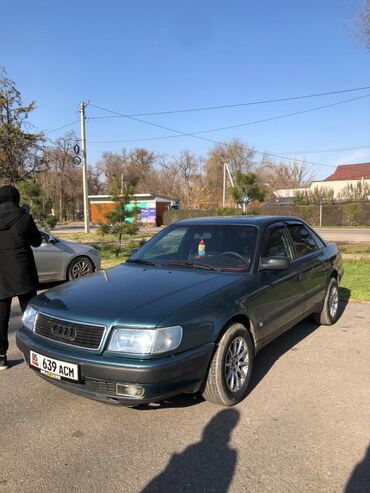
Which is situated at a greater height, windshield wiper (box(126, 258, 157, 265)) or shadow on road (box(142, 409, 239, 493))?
windshield wiper (box(126, 258, 157, 265))

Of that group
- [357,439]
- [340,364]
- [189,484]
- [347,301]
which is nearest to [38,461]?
[189,484]

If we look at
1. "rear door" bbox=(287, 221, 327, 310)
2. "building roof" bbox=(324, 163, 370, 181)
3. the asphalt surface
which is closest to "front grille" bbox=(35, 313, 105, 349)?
the asphalt surface

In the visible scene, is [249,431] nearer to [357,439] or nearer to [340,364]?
[357,439]

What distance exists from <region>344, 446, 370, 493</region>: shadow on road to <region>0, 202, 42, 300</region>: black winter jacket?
3366 mm

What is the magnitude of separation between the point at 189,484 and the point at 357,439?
4.26 ft

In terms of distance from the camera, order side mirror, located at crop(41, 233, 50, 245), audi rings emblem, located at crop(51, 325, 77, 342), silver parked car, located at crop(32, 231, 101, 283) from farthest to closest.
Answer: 1. side mirror, located at crop(41, 233, 50, 245)
2. silver parked car, located at crop(32, 231, 101, 283)
3. audi rings emblem, located at crop(51, 325, 77, 342)

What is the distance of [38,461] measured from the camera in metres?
2.89

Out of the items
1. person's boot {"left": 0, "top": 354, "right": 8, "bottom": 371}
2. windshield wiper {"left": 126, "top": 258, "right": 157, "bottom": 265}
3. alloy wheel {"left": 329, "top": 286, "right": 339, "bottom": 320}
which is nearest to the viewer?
person's boot {"left": 0, "top": 354, "right": 8, "bottom": 371}

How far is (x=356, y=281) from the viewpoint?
912cm

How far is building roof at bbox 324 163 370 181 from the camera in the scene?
68.2 m

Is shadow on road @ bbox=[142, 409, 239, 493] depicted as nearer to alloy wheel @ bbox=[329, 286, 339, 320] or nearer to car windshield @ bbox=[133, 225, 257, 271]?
car windshield @ bbox=[133, 225, 257, 271]

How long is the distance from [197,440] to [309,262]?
2.88 metres

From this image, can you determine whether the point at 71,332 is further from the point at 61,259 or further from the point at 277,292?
the point at 61,259

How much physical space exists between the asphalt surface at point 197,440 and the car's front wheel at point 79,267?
504cm
